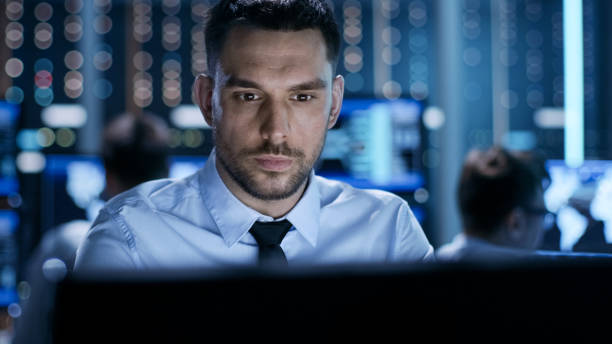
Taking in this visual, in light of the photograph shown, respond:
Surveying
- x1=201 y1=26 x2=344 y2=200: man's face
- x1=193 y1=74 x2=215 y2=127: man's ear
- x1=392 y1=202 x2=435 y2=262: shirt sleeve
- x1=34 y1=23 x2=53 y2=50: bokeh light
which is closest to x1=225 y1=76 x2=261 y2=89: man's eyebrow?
x1=201 y1=26 x2=344 y2=200: man's face

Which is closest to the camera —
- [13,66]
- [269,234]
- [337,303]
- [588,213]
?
[337,303]

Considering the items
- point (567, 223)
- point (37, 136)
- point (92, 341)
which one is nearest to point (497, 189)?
point (567, 223)

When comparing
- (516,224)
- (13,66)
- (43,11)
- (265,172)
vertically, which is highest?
(43,11)

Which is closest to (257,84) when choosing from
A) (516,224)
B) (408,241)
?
(408,241)

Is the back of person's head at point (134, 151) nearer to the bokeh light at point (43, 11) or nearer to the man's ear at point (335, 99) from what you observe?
the man's ear at point (335, 99)

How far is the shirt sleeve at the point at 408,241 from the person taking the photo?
5.12 feet

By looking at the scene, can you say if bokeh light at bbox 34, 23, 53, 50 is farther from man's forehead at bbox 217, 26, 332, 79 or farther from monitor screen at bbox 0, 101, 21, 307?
man's forehead at bbox 217, 26, 332, 79

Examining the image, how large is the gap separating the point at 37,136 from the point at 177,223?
1.17m

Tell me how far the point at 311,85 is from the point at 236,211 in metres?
0.33

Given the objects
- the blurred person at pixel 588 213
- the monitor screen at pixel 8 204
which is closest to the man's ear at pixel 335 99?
the blurred person at pixel 588 213

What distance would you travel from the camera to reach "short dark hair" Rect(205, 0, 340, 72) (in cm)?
140

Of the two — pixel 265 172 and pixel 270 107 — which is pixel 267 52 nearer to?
pixel 270 107

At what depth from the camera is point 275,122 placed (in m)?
1.33

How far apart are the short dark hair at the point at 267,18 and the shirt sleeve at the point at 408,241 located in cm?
43
